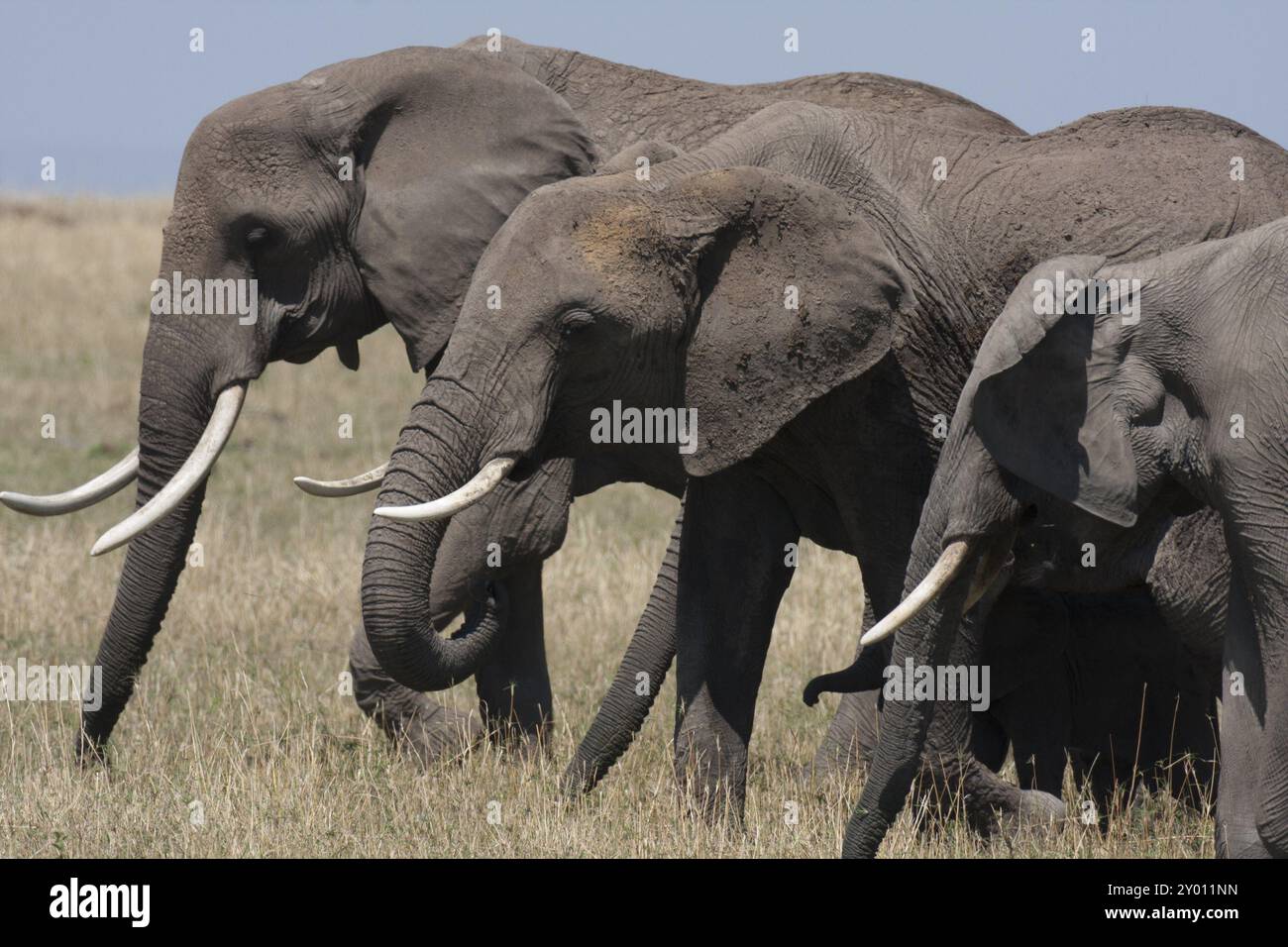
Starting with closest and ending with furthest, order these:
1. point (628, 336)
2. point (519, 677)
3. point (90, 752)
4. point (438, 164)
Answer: point (628, 336)
point (90, 752)
point (438, 164)
point (519, 677)

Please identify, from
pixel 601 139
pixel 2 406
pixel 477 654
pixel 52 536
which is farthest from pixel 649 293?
pixel 2 406

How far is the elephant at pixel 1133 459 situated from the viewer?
5211mm

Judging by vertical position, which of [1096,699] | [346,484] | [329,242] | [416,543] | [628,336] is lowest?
[1096,699]

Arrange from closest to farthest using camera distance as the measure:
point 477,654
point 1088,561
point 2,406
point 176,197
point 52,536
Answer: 1. point 1088,561
2. point 477,654
3. point 176,197
4. point 52,536
5. point 2,406

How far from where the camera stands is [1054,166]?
6.90 metres

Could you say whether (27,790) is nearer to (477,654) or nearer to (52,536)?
(477,654)

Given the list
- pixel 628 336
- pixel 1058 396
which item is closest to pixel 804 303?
pixel 628 336

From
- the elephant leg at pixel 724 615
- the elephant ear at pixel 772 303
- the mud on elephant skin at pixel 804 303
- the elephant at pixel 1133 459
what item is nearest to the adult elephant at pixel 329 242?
the mud on elephant skin at pixel 804 303

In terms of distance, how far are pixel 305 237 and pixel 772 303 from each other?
2.14 meters

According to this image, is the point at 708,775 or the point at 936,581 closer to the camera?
the point at 936,581

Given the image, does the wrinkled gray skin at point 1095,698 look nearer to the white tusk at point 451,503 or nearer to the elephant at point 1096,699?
the elephant at point 1096,699

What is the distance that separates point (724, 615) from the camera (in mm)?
6871

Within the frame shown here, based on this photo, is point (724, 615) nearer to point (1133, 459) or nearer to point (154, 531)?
point (1133, 459)

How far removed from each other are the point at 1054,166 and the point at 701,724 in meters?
2.11
